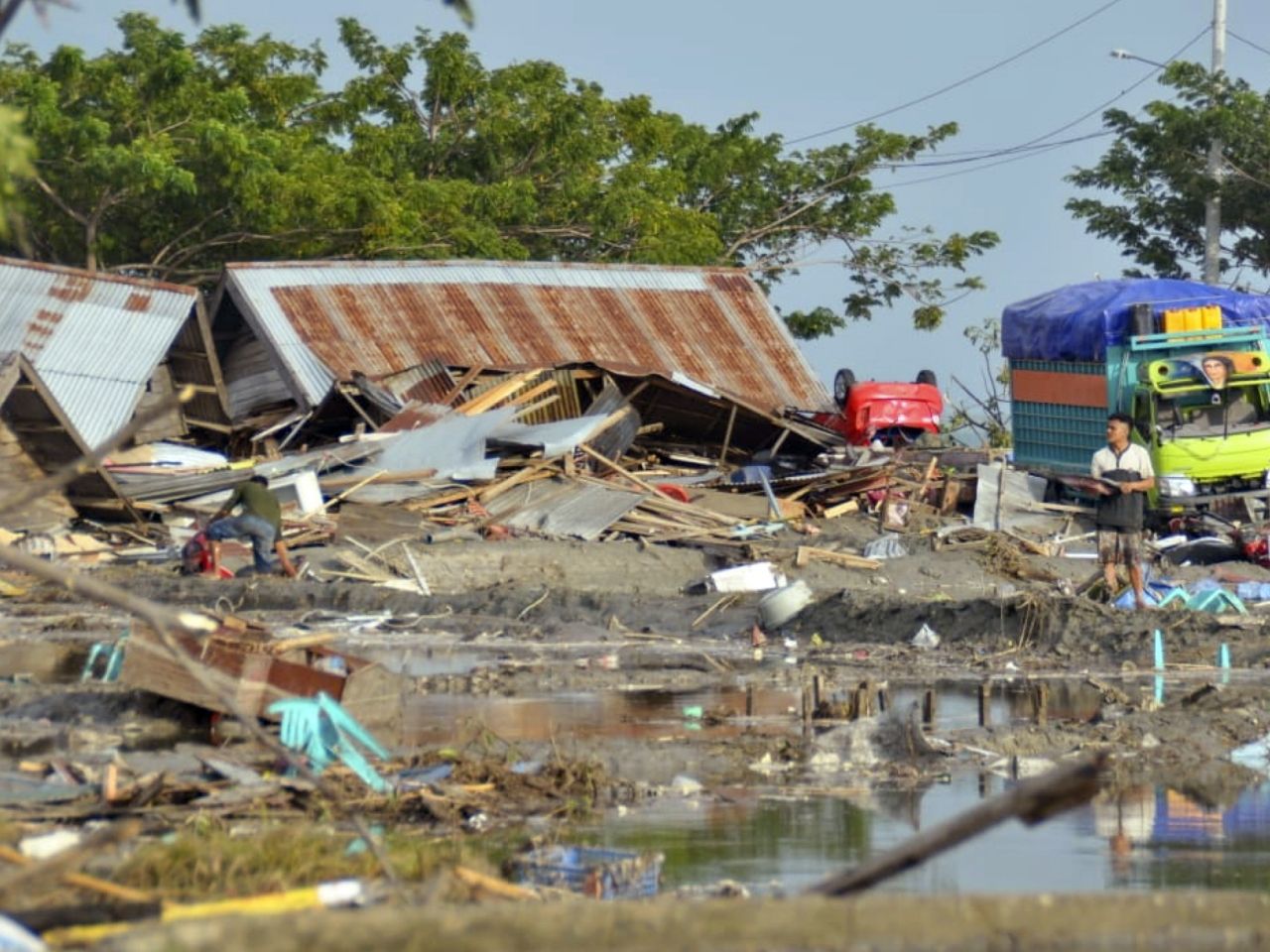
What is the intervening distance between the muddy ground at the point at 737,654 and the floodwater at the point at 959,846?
17.1 inches

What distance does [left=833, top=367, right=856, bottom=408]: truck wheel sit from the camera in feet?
102

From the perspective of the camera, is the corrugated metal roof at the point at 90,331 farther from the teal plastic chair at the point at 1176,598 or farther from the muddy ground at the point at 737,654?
the teal plastic chair at the point at 1176,598

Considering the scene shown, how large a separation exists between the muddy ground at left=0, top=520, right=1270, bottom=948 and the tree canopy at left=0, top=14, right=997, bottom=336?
11422 millimetres

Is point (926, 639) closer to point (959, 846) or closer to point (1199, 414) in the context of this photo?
point (959, 846)

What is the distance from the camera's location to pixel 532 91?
36656mm

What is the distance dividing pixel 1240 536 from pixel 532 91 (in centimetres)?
1780

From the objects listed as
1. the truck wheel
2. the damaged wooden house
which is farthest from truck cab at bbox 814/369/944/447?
the damaged wooden house

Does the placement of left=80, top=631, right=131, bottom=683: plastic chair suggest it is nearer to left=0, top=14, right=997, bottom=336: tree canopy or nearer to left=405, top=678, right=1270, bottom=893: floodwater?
left=405, top=678, right=1270, bottom=893: floodwater

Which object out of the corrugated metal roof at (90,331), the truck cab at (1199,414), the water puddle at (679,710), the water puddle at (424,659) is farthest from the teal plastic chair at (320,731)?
the truck cab at (1199,414)

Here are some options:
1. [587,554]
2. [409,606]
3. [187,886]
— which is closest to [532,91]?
[587,554]

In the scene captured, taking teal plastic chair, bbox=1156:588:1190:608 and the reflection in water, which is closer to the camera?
the reflection in water

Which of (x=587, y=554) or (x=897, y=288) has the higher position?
(x=897, y=288)

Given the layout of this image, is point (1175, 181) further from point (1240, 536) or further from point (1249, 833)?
point (1249, 833)

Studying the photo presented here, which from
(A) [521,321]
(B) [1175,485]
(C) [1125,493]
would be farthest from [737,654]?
(A) [521,321]
